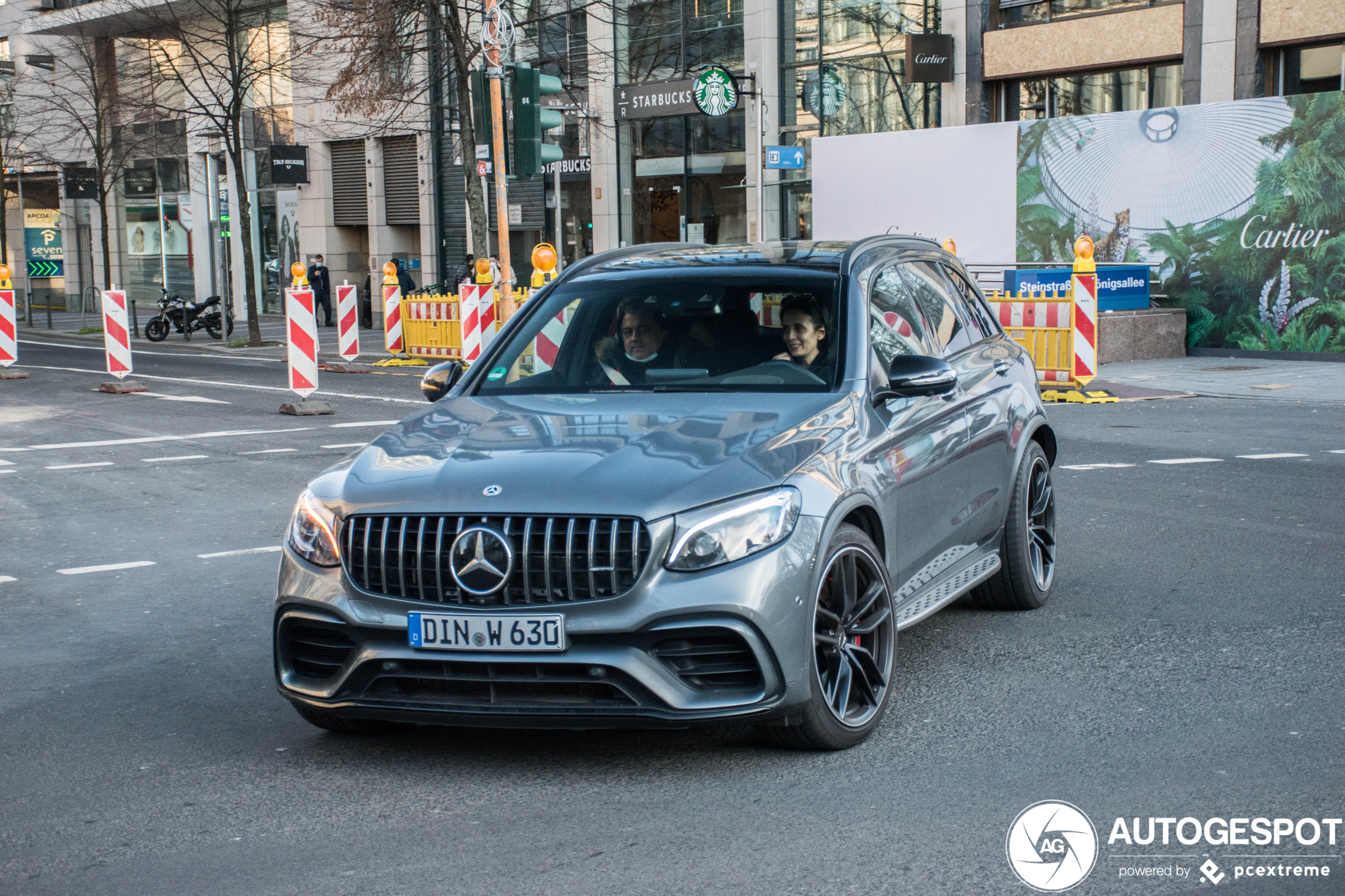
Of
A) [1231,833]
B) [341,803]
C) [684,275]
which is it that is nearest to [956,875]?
[1231,833]

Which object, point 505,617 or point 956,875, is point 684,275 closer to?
point 505,617

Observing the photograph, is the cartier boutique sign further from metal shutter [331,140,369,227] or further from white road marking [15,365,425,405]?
metal shutter [331,140,369,227]

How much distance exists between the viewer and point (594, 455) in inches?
182

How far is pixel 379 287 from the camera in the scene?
38.1 meters

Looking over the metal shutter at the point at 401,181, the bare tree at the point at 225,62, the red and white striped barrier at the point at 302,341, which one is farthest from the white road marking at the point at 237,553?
the metal shutter at the point at 401,181

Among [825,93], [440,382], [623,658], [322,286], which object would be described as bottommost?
[623,658]

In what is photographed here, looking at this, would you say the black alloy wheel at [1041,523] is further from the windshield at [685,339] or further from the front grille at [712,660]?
the front grille at [712,660]

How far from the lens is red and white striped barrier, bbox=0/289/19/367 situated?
2136 centimetres

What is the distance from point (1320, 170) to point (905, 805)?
17869mm

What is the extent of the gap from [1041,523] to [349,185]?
3424 centimetres

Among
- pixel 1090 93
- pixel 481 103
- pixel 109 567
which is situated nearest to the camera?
pixel 109 567

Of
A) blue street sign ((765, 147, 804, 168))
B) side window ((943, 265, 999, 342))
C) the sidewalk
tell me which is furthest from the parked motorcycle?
side window ((943, 265, 999, 342))

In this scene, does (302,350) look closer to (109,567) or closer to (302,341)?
(302,341)

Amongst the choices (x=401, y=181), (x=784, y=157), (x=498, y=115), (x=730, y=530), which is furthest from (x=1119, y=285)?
(x=401, y=181)
